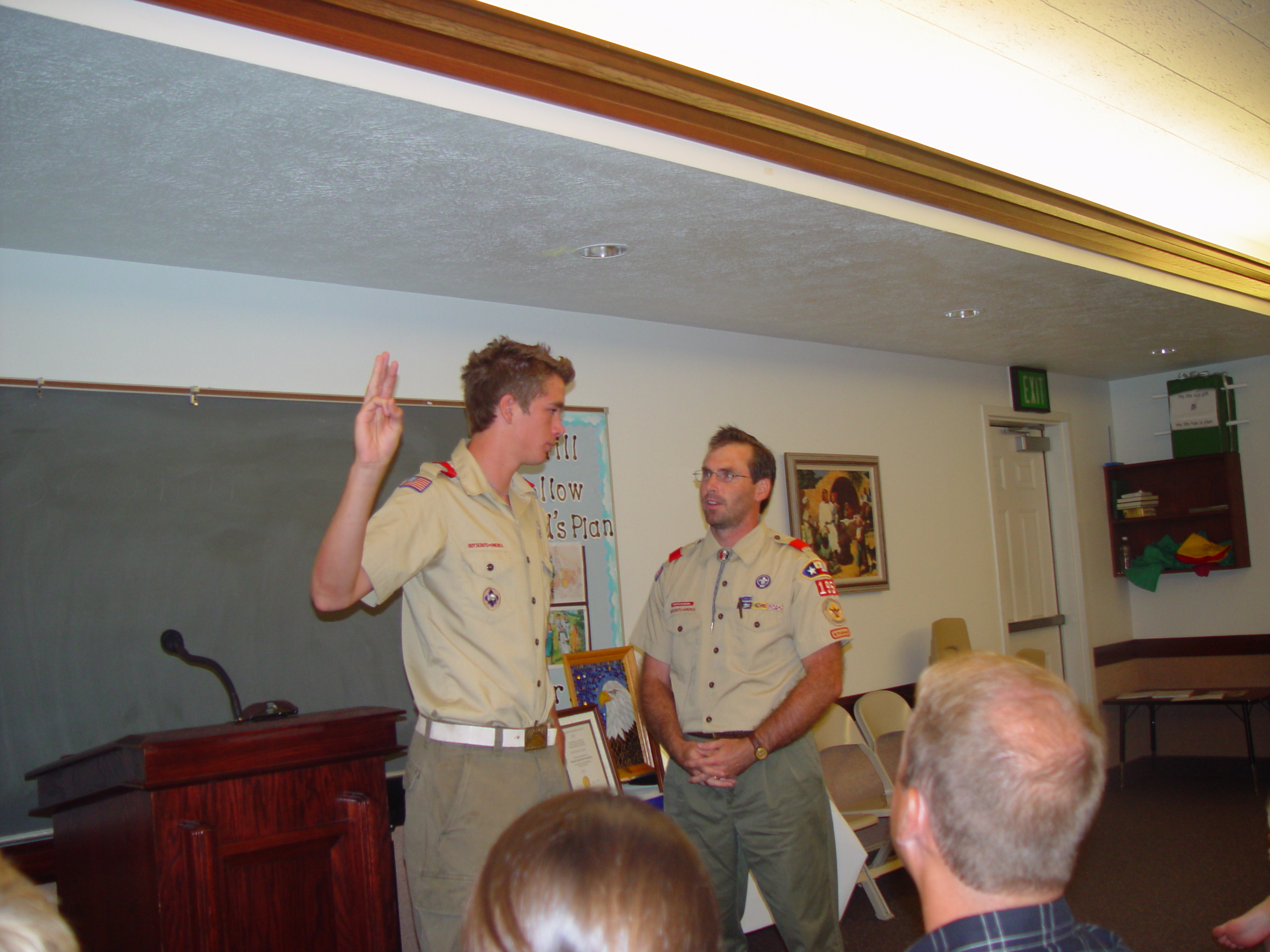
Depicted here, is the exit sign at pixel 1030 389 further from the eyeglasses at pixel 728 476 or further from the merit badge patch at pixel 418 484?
the merit badge patch at pixel 418 484

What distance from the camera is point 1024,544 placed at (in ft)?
22.8

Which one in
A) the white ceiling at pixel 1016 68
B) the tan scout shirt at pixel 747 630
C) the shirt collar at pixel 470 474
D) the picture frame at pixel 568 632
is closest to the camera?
the shirt collar at pixel 470 474

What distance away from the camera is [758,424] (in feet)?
17.2

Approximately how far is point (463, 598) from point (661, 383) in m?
2.72

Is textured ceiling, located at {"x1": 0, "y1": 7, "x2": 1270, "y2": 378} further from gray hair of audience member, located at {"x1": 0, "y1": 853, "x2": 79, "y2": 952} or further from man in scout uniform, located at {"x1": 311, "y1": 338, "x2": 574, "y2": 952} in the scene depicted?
gray hair of audience member, located at {"x1": 0, "y1": 853, "x2": 79, "y2": 952}

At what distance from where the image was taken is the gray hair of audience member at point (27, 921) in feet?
2.47

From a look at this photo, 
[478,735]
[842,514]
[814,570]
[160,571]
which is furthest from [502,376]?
[842,514]

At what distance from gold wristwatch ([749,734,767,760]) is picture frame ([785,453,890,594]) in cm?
253

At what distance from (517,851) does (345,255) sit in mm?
2967

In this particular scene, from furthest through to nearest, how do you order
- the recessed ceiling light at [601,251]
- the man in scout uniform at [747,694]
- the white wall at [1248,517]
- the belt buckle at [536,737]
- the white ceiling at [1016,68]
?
the white wall at [1248,517] < the recessed ceiling light at [601,251] < the white ceiling at [1016,68] < the man in scout uniform at [747,694] < the belt buckle at [536,737]

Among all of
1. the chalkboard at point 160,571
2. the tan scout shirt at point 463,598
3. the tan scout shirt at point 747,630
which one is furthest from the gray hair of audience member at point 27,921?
the chalkboard at point 160,571

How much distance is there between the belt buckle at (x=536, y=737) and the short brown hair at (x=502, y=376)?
726 mm

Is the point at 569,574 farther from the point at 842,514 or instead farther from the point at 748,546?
the point at 842,514

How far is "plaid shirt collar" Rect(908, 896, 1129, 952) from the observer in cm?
115
